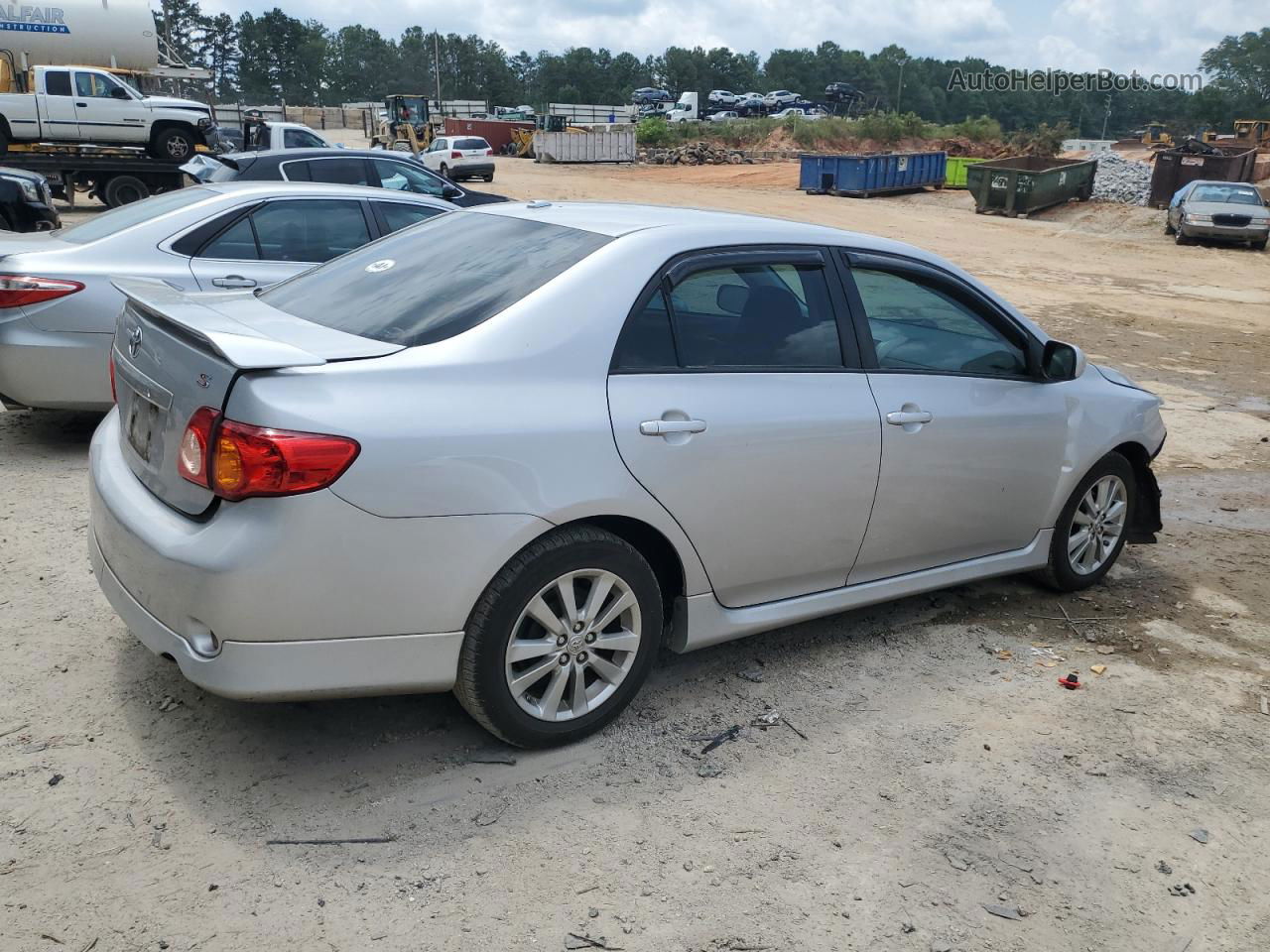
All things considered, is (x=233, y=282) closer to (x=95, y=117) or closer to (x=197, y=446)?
(x=197, y=446)

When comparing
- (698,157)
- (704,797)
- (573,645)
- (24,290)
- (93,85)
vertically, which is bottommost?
(704,797)

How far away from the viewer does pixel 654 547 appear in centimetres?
370

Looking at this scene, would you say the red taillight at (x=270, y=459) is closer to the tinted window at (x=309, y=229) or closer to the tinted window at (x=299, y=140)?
the tinted window at (x=309, y=229)

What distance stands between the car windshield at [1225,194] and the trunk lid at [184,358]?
86.4 ft

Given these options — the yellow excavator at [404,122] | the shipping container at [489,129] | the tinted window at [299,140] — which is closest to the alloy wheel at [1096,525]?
the tinted window at [299,140]

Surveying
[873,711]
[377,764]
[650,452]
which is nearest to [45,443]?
[377,764]

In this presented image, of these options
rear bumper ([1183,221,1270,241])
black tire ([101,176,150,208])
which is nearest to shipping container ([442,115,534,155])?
black tire ([101,176,150,208])

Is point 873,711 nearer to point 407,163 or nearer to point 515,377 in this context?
point 515,377

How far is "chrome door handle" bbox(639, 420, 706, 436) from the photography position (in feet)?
11.5

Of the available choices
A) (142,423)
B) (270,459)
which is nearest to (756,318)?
(270,459)

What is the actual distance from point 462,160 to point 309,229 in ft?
104

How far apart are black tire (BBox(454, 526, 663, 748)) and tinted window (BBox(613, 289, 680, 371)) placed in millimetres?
559

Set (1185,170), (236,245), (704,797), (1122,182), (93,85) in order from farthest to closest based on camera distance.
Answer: (1122,182) < (1185,170) < (93,85) < (236,245) < (704,797)

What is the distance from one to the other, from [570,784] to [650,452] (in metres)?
1.05
